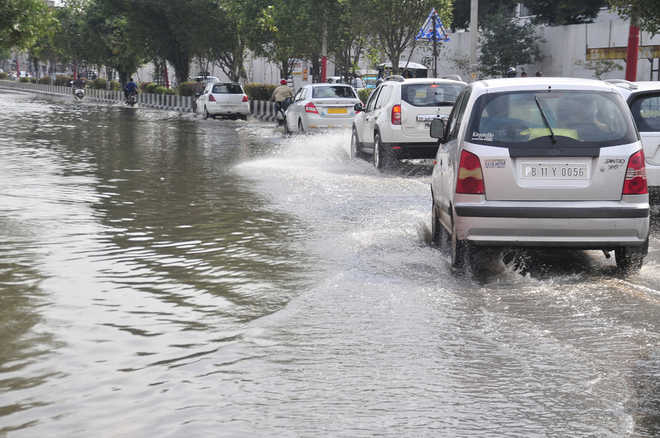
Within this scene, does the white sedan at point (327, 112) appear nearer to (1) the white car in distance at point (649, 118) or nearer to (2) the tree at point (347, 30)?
(2) the tree at point (347, 30)

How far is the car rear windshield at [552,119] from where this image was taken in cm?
763

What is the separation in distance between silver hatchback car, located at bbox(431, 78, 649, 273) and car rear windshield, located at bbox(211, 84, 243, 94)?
1263 inches

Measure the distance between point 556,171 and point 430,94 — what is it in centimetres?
940

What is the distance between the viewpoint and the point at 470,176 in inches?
303

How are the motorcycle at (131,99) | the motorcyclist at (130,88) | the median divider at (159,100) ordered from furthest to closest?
1. the motorcycle at (131,99)
2. the motorcyclist at (130,88)
3. the median divider at (159,100)

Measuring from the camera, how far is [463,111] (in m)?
8.56

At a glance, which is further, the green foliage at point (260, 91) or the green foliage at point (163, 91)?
the green foliage at point (163, 91)

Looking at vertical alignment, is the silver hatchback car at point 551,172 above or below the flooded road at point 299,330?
above

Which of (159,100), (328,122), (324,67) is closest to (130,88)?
(159,100)

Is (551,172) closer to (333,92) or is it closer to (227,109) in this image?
(333,92)

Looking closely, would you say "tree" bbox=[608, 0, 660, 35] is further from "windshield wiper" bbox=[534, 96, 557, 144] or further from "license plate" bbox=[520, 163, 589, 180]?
"license plate" bbox=[520, 163, 589, 180]

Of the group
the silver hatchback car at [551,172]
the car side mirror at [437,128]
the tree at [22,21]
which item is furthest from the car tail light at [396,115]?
the tree at [22,21]

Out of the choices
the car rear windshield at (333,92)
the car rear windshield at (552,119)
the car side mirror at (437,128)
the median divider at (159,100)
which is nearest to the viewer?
the car rear windshield at (552,119)

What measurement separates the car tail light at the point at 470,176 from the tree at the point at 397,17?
2393cm
